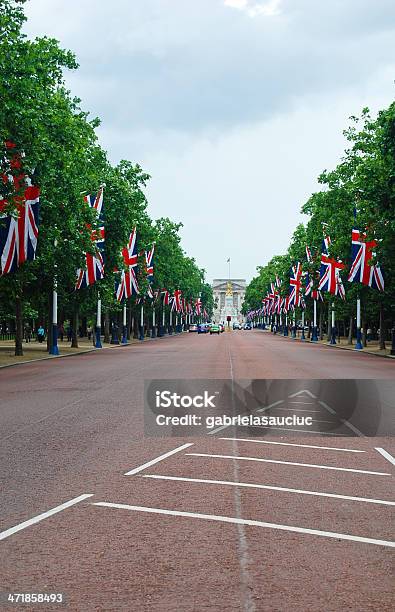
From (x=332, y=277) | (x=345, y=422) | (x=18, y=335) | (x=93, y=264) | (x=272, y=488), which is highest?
(x=93, y=264)

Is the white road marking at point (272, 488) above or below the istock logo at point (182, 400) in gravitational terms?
above

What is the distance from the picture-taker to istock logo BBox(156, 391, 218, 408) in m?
18.9

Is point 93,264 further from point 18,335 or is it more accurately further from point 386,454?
point 386,454

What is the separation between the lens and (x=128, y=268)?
63594 millimetres

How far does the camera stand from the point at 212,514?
8.02 meters

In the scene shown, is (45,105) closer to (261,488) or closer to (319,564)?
(261,488)

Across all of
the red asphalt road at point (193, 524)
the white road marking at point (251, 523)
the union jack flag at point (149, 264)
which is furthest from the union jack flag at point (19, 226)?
the union jack flag at point (149, 264)

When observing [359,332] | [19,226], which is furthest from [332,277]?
[19,226]

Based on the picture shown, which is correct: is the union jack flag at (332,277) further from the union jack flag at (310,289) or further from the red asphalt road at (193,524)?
the red asphalt road at (193,524)

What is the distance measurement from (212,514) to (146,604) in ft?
8.64

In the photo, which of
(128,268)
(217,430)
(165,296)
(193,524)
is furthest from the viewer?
(165,296)

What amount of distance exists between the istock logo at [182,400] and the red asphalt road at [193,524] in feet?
13.0

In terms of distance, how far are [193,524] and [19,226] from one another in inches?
1032

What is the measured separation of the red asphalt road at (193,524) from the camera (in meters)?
5.71
